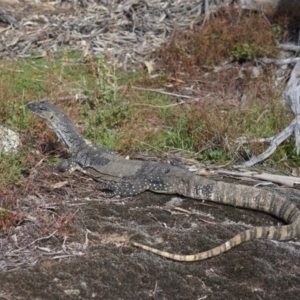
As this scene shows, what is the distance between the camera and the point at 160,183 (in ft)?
24.9

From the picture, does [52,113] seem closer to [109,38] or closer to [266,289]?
[266,289]

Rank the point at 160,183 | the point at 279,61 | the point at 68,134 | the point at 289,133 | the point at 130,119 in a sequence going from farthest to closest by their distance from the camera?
the point at 279,61 → the point at 130,119 → the point at 289,133 → the point at 68,134 → the point at 160,183

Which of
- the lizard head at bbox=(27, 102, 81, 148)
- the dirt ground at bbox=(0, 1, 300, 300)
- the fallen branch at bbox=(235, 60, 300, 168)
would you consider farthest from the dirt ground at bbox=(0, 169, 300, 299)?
the fallen branch at bbox=(235, 60, 300, 168)

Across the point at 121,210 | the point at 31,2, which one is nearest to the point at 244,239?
the point at 121,210

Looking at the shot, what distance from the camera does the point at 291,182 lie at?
815cm

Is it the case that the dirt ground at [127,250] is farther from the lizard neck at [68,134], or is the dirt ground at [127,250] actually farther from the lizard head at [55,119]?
the lizard head at [55,119]

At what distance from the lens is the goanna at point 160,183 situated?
6.68 metres

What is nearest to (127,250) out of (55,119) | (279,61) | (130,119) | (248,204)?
(248,204)

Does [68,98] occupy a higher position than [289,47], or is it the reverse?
[289,47]

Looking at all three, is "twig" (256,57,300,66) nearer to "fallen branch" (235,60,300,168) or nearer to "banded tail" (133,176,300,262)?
"fallen branch" (235,60,300,168)

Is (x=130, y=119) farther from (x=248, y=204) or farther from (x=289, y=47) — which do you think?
(x=289, y=47)

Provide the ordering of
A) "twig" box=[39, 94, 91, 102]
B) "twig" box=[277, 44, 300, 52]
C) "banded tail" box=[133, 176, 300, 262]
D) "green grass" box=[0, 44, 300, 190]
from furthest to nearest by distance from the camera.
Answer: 1. "twig" box=[277, 44, 300, 52]
2. "twig" box=[39, 94, 91, 102]
3. "green grass" box=[0, 44, 300, 190]
4. "banded tail" box=[133, 176, 300, 262]

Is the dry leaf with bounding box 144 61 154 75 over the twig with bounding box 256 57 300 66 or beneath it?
beneath

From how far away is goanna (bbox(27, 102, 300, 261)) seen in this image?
6.68m
